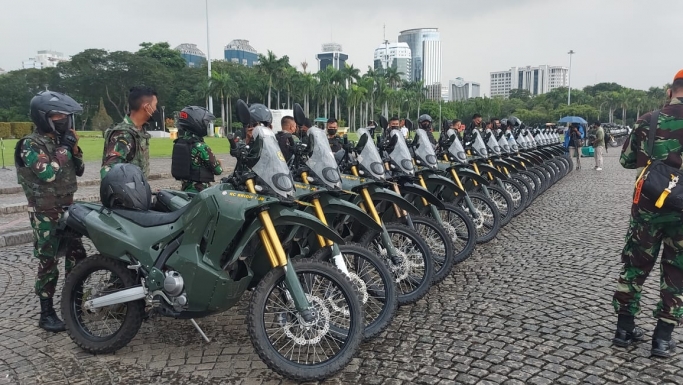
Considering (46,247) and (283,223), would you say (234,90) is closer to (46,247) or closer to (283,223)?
(46,247)

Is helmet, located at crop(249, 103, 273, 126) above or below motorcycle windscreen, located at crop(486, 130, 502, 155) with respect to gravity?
above

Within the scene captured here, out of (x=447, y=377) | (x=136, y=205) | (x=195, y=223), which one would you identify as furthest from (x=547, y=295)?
(x=136, y=205)

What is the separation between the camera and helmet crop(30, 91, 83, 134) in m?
3.87

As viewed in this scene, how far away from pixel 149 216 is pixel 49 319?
4.58ft

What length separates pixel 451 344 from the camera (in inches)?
141

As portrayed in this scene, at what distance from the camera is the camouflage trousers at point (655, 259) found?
3305mm

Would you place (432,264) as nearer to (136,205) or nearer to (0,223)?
(136,205)

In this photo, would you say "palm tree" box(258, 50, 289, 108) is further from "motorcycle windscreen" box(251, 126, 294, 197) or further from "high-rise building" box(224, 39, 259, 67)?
"high-rise building" box(224, 39, 259, 67)

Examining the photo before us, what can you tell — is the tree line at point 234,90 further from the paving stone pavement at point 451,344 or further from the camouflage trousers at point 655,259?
the camouflage trousers at point 655,259

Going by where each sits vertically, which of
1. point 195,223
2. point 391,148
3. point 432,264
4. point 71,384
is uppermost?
point 391,148

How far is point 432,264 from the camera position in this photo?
423cm

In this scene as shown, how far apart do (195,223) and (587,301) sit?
11.0 ft

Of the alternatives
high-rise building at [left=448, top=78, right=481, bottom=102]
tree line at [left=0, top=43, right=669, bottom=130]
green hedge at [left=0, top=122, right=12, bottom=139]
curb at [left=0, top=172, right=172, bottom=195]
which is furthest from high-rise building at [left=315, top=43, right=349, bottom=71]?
curb at [left=0, top=172, right=172, bottom=195]

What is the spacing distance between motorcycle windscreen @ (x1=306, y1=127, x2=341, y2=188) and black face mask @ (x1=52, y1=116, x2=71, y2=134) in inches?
75.0
